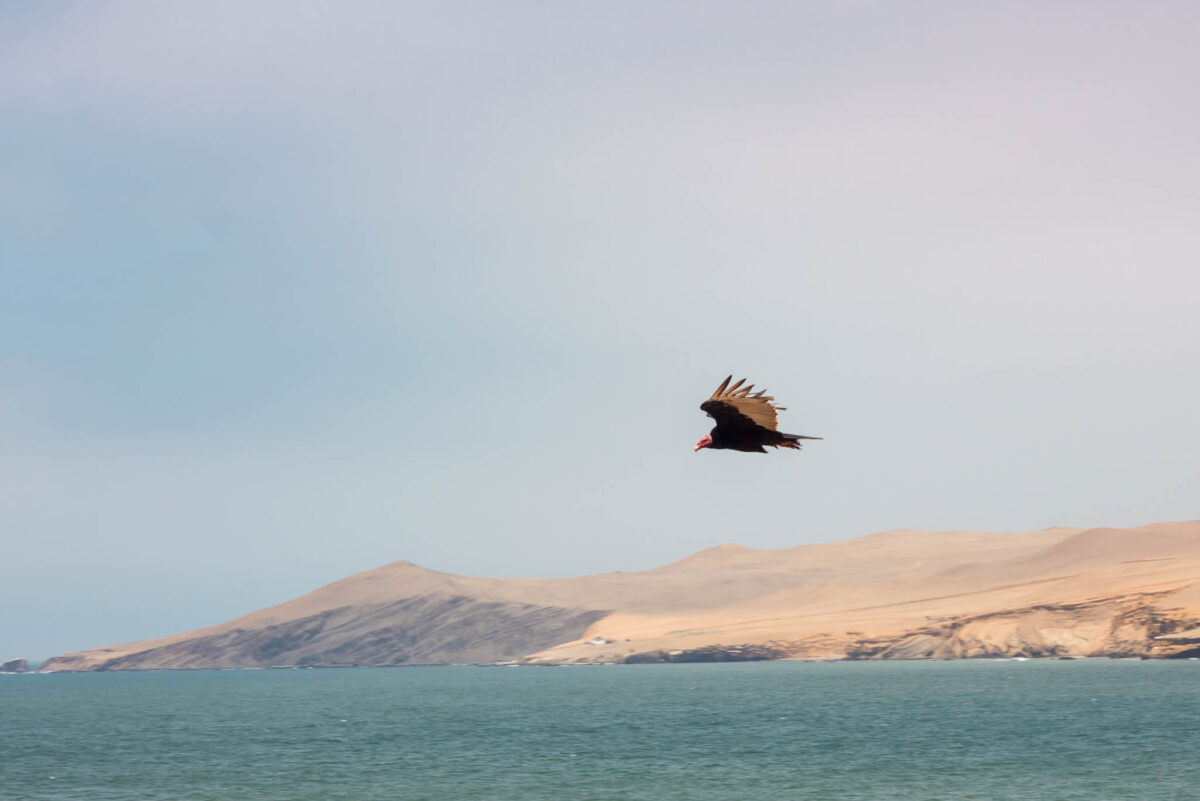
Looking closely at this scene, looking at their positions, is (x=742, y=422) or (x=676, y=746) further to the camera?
(x=676, y=746)

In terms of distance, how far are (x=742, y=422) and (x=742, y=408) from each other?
0.34 meters

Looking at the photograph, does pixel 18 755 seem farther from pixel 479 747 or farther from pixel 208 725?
pixel 479 747

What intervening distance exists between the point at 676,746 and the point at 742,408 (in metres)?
88.9

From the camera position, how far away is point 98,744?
129 metres

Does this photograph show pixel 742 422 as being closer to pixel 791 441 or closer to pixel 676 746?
pixel 791 441

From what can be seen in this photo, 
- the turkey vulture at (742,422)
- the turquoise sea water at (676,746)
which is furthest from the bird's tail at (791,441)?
the turquoise sea water at (676,746)

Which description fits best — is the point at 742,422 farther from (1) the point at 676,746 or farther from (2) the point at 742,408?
(1) the point at 676,746

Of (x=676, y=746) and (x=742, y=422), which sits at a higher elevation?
(x=742, y=422)

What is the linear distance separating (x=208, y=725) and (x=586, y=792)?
8752 cm

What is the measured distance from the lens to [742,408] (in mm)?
22672

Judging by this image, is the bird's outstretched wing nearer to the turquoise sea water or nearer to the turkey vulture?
the turkey vulture

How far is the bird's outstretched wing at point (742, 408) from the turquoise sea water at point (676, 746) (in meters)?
58.4

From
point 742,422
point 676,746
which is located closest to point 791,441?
point 742,422

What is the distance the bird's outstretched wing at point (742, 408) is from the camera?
22.5 metres
